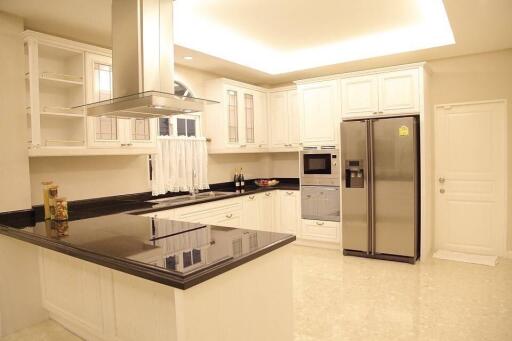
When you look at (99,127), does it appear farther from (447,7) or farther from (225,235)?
(447,7)

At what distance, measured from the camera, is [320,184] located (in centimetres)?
520

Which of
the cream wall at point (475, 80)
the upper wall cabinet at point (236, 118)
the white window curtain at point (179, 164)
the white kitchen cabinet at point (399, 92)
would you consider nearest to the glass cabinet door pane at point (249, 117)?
the upper wall cabinet at point (236, 118)

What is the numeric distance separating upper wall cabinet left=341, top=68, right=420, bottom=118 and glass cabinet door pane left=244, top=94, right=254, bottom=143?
4.63 ft

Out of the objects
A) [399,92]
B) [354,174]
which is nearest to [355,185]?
[354,174]

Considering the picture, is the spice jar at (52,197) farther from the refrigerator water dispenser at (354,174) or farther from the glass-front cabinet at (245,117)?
the refrigerator water dispenser at (354,174)

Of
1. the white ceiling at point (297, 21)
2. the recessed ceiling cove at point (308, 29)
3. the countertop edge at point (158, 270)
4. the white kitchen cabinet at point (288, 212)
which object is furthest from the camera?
the white kitchen cabinet at point (288, 212)

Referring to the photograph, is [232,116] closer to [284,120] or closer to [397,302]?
[284,120]

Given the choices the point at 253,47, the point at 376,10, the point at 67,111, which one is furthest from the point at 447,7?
the point at 67,111

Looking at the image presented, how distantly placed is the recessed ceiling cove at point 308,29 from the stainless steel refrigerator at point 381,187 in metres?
0.98

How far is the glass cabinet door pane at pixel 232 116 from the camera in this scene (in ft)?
17.2

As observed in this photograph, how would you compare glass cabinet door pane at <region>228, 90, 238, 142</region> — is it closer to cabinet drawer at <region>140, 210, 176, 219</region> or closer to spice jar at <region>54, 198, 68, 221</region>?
cabinet drawer at <region>140, 210, 176, 219</region>

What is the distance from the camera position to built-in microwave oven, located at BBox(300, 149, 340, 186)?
16.7ft

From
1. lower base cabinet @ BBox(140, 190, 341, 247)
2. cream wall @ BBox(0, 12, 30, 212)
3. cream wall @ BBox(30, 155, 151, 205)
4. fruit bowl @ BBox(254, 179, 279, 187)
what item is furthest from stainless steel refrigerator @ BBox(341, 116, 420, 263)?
cream wall @ BBox(0, 12, 30, 212)

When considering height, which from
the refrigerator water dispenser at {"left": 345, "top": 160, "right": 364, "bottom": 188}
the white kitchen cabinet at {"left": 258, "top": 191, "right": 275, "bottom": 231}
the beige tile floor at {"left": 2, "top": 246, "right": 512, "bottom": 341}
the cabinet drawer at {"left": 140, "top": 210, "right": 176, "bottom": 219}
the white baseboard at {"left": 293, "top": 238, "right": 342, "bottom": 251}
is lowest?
the beige tile floor at {"left": 2, "top": 246, "right": 512, "bottom": 341}
